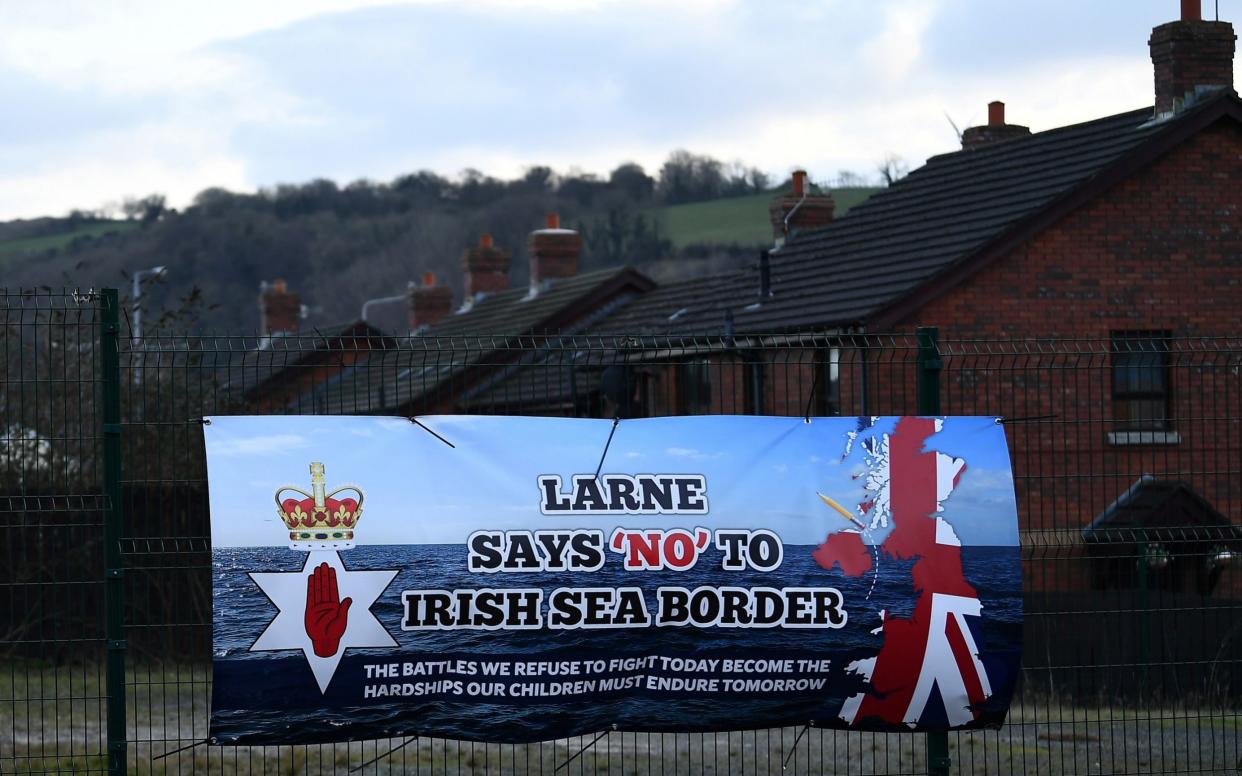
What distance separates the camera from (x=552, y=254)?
37.6m

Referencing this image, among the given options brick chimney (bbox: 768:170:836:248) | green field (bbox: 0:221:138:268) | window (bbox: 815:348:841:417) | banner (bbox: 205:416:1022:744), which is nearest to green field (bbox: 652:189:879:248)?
green field (bbox: 0:221:138:268)

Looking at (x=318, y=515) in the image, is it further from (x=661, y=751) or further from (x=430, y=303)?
(x=430, y=303)

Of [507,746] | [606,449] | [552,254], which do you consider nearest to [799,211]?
[552,254]

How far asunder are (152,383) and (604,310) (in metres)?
19.1

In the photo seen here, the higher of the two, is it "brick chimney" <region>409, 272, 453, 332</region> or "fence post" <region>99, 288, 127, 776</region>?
"brick chimney" <region>409, 272, 453, 332</region>

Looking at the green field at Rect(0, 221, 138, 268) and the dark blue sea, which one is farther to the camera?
the green field at Rect(0, 221, 138, 268)

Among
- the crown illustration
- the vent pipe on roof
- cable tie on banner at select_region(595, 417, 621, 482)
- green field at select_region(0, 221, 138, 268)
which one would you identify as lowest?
the crown illustration

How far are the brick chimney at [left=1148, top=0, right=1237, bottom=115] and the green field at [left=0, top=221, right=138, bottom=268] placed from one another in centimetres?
8235

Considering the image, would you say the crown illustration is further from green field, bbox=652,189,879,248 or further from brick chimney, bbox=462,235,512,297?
green field, bbox=652,189,879,248

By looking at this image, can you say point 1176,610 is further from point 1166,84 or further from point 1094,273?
point 1166,84

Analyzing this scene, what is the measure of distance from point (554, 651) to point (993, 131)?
820 inches

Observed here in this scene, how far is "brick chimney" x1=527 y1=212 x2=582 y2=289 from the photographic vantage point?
123 feet

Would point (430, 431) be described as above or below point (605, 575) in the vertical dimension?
above

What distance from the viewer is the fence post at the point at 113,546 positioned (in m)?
7.44
